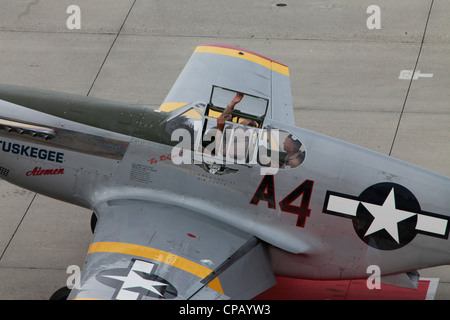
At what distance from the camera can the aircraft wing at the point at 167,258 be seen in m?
6.54

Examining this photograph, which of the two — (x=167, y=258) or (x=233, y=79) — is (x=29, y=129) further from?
(x=233, y=79)

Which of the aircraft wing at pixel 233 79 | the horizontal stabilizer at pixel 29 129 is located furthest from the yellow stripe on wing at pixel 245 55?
the horizontal stabilizer at pixel 29 129

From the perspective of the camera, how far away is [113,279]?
654 cm

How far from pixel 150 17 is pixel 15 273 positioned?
23.8 ft

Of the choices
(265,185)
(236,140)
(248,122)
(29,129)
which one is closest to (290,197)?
(265,185)

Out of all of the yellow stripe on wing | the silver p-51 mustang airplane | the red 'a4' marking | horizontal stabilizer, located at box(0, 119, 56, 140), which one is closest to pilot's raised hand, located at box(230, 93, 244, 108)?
the silver p-51 mustang airplane

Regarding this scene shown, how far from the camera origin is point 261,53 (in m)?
12.7

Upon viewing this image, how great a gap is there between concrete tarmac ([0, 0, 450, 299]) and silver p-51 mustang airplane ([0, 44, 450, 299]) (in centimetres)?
168

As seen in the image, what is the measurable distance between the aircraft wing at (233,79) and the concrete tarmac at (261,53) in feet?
4.62

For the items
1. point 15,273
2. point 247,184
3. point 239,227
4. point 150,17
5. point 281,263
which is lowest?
point 15,273

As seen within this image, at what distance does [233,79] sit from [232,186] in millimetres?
2702

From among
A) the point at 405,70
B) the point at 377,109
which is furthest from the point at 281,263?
the point at 405,70

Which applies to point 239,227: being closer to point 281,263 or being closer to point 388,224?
point 281,263

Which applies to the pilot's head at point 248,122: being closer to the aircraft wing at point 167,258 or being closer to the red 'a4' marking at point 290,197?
the red 'a4' marking at point 290,197
